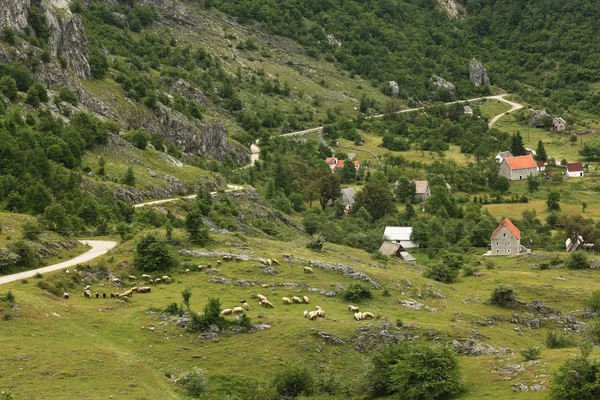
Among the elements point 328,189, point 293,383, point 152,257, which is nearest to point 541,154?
point 328,189

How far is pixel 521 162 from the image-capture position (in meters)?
173

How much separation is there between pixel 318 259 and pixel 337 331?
2042cm

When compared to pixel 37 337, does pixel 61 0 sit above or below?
above

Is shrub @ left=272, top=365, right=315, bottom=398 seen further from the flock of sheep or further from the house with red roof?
the house with red roof

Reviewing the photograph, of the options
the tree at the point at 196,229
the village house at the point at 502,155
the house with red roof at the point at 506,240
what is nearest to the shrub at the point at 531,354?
the tree at the point at 196,229

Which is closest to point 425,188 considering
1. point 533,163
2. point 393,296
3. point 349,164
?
point 349,164

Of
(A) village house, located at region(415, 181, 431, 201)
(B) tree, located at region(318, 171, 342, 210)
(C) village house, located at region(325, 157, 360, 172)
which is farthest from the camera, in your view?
(C) village house, located at region(325, 157, 360, 172)

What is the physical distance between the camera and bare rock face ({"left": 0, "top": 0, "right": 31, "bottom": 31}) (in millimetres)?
111938

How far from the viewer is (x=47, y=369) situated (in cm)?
4031

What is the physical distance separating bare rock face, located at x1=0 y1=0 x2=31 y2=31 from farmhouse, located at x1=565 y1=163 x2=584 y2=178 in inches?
4486

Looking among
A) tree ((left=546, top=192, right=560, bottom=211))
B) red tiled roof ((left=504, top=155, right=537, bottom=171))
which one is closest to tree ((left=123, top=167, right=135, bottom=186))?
tree ((left=546, top=192, right=560, bottom=211))

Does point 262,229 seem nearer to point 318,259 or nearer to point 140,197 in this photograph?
point 140,197

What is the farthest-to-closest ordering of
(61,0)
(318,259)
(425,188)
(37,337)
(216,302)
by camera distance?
(425,188), (61,0), (318,259), (216,302), (37,337)

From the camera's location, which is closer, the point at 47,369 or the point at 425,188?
the point at 47,369
